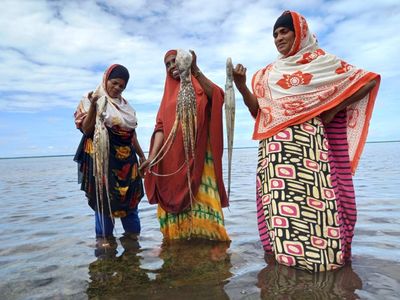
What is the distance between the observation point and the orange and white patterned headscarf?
2723 mm

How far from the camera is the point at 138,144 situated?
A: 13.9 ft

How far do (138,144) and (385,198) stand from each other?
5.16 meters

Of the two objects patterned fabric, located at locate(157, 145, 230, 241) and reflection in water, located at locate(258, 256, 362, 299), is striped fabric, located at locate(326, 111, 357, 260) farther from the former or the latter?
patterned fabric, located at locate(157, 145, 230, 241)

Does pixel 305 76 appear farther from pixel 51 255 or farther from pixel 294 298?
pixel 51 255

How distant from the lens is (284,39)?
2.84 meters

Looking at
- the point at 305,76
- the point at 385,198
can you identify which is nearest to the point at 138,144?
the point at 305,76

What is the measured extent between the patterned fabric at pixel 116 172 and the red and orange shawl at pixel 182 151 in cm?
30

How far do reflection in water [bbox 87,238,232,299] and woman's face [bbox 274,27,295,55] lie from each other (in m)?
1.88

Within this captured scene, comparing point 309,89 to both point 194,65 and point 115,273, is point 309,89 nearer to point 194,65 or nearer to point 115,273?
point 194,65

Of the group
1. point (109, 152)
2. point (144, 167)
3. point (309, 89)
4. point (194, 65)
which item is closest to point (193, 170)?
point (144, 167)

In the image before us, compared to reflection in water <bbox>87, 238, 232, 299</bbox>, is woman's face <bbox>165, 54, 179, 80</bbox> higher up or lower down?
higher up

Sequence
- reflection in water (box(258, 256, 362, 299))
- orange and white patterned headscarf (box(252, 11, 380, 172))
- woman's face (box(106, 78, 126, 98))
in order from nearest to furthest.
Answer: reflection in water (box(258, 256, 362, 299))
orange and white patterned headscarf (box(252, 11, 380, 172))
woman's face (box(106, 78, 126, 98))

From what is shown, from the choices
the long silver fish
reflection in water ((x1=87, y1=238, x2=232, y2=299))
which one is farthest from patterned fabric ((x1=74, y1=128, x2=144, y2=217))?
the long silver fish

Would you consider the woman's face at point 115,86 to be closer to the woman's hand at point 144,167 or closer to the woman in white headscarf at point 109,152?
the woman in white headscarf at point 109,152
